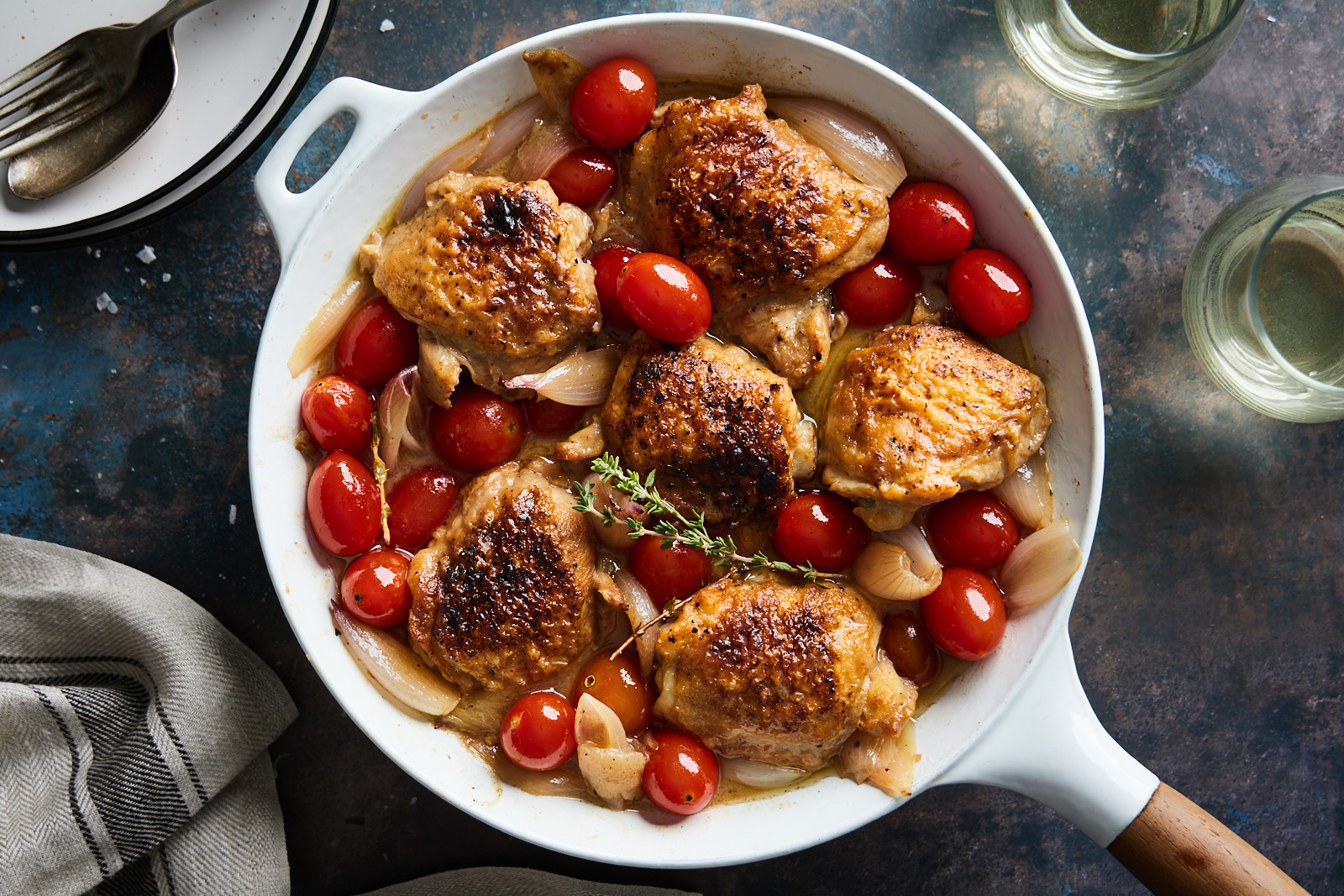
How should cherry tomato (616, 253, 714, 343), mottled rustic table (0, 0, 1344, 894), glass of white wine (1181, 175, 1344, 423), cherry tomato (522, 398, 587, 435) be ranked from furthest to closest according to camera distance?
mottled rustic table (0, 0, 1344, 894) → glass of white wine (1181, 175, 1344, 423) → cherry tomato (522, 398, 587, 435) → cherry tomato (616, 253, 714, 343)

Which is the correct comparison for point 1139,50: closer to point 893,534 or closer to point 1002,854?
point 893,534

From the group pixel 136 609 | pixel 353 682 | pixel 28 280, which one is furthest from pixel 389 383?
pixel 28 280

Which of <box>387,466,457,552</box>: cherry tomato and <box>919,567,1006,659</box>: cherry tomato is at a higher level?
<box>387,466,457,552</box>: cherry tomato

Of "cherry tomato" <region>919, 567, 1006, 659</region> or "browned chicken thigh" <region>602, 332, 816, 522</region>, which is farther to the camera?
"cherry tomato" <region>919, 567, 1006, 659</region>

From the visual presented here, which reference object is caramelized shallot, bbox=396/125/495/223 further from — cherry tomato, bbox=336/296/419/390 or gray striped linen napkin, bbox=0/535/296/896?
gray striped linen napkin, bbox=0/535/296/896

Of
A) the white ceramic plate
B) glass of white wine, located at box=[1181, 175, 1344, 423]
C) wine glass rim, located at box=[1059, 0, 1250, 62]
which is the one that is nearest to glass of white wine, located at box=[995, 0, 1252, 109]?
wine glass rim, located at box=[1059, 0, 1250, 62]
